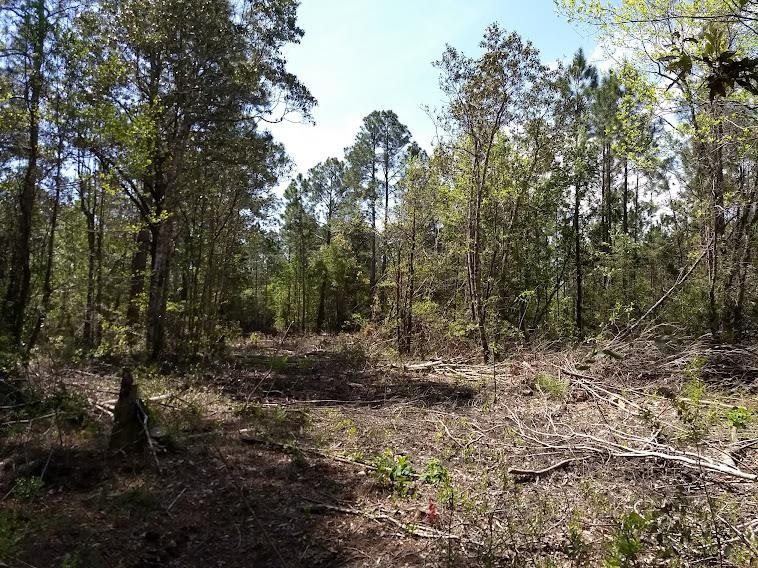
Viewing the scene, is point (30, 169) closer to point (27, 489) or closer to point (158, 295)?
point (158, 295)

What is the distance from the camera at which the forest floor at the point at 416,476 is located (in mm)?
Result: 4098

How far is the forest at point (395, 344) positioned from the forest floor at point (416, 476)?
0.04 metres

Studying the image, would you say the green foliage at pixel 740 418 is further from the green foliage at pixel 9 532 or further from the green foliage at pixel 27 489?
the green foliage at pixel 27 489

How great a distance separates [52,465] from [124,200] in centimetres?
1584

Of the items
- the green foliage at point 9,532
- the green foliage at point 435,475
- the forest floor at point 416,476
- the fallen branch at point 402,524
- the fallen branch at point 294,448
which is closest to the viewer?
the green foliage at point 9,532

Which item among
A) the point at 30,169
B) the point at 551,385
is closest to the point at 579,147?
the point at 551,385

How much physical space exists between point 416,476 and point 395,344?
12486mm

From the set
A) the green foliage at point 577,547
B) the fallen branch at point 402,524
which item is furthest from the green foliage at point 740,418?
the fallen branch at point 402,524

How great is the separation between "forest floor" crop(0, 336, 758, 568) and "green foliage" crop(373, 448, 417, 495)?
2 cm

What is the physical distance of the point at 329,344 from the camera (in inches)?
896

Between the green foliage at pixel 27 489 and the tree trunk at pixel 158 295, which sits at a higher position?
the tree trunk at pixel 158 295

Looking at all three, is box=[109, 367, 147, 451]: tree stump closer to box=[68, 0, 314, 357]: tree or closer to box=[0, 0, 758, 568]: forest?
box=[0, 0, 758, 568]: forest

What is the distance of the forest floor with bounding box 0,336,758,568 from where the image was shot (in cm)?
410

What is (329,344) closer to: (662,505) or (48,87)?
(48,87)
